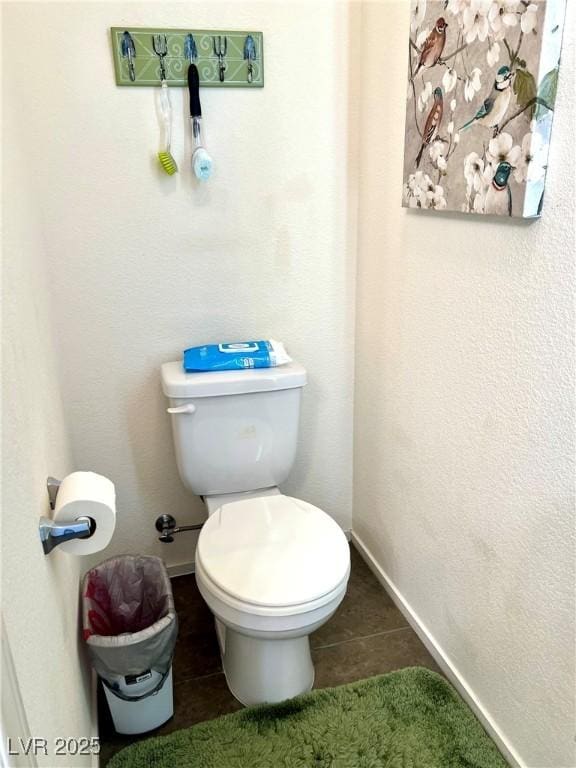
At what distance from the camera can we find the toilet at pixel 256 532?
129 cm

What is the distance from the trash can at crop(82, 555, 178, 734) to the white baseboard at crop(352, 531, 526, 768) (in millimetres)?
714

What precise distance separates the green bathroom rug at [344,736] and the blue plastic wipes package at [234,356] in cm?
89

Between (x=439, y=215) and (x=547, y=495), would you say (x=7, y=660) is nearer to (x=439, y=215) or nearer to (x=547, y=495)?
(x=547, y=495)

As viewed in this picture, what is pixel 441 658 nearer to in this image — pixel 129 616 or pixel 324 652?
pixel 324 652

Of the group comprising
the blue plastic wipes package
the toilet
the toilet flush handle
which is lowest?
the toilet

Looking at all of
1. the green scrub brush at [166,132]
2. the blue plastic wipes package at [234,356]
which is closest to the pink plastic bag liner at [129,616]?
the blue plastic wipes package at [234,356]

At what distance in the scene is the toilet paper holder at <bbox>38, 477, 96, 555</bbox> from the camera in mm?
899

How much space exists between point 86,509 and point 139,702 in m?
0.71

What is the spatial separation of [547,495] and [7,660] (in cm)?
93

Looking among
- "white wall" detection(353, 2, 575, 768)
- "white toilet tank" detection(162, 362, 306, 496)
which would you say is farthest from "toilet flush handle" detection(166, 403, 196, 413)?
"white wall" detection(353, 2, 575, 768)

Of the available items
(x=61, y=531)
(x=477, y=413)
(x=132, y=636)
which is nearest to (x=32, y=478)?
(x=61, y=531)

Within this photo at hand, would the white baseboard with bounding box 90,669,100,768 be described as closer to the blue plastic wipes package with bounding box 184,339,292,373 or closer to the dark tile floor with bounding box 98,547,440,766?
the dark tile floor with bounding box 98,547,440,766

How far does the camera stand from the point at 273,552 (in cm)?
139

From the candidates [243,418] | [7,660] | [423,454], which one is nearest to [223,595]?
[243,418]
